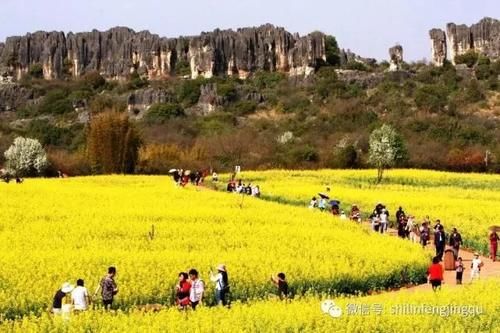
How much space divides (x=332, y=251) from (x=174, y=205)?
12.5 metres

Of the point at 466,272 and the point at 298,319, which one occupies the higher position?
the point at 298,319

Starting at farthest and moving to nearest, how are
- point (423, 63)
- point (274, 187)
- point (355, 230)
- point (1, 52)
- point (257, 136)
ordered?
point (1, 52) < point (423, 63) < point (257, 136) < point (274, 187) < point (355, 230)

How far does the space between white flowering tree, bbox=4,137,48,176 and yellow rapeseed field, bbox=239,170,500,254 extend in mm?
18081

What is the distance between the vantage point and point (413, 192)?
49.6m

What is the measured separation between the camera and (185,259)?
2242 centimetres

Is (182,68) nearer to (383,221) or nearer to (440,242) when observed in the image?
(383,221)

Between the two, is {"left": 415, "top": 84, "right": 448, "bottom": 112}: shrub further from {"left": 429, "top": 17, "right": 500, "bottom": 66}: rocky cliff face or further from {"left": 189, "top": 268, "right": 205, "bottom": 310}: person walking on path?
{"left": 189, "top": 268, "right": 205, "bottom": 310}: person walking on path

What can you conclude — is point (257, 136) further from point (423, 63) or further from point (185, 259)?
point (185, 259)

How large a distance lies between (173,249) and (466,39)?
10830 cm

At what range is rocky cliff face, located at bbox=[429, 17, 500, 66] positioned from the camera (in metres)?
122

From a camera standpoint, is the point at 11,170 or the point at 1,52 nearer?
the point at 11,170

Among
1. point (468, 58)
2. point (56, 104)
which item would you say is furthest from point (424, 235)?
point (468, 58)

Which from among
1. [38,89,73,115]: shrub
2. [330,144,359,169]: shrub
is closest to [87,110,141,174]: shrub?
[330,144,359,169]: shrub

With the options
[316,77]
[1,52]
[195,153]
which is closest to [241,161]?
[195,153]
